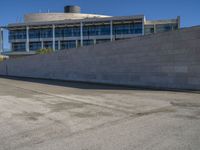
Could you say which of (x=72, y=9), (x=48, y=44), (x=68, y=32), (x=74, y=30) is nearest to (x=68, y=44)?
(x=68, y=32)

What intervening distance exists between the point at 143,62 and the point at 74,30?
57.1m

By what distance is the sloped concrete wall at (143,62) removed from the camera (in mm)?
13234

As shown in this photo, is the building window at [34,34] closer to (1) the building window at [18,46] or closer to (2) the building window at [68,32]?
(1) the building window at [18,46]

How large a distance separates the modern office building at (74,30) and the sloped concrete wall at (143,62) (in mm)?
41515

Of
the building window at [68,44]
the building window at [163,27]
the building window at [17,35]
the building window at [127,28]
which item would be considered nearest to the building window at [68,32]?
the building window at [68,44]

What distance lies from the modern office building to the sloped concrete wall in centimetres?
4152

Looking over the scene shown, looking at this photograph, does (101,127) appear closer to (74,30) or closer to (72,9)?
(74,30)

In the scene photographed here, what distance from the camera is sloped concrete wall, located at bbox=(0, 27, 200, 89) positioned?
43.4 feet

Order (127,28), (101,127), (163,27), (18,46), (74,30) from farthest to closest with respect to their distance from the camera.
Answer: (18,46), (74,30), (163,27), (127,28), (101,127)

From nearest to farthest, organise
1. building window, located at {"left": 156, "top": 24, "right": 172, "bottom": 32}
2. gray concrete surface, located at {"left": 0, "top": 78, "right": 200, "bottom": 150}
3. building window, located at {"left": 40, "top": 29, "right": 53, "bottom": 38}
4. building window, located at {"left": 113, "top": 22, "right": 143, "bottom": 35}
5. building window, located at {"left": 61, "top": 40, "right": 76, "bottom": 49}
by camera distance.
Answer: gray concrete surface, located at {"left": 0, "top": 78, "right": 200, "bottom": 150} → building window, located at {"left": 113, "top": 22, "right": 143, "bottom": 35} → building window, located at {"left": 156, "top": 24, "right": 172, "bottom": 32} → building window, located at {"left": 61, "top": 40, "right": 76, "bottom": 49} → building window, located at {"left": 40, "top": 29, "right": 53, "bottom": 38}

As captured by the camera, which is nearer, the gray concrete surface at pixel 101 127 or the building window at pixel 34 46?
the gray concrete surface at pixel 101 127

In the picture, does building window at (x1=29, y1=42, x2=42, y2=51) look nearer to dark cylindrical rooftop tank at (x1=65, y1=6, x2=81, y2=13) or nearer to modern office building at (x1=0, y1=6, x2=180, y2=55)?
modern office building at (x1=0, y1=6, x2=180, y2=55)

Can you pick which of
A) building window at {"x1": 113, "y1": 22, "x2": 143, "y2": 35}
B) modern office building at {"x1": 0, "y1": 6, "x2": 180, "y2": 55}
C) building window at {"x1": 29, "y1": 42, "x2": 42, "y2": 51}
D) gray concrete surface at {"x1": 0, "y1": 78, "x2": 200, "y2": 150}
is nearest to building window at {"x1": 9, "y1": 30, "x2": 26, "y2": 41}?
modern office building at {"x1": 0, "y1": 6, "x2": 180, "y2": 55}

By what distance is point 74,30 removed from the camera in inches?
2795
